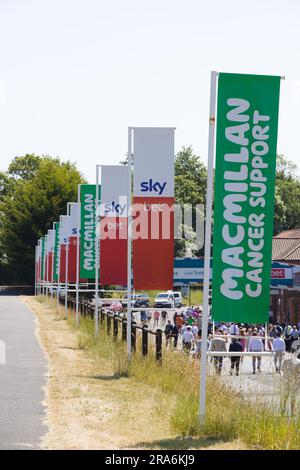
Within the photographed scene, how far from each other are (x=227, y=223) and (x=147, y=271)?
7969 millimetres

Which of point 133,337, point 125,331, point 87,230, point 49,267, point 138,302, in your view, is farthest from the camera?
point 138,302

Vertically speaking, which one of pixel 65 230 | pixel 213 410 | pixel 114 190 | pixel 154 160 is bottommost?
pixel 213 410

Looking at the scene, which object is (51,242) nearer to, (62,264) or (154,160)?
(62,264)

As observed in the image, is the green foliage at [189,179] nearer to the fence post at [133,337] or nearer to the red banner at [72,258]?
the red banner at [72,258]

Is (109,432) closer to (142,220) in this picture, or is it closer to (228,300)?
(228,300)

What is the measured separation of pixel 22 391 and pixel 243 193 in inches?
256

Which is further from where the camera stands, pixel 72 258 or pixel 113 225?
pixel 72 258

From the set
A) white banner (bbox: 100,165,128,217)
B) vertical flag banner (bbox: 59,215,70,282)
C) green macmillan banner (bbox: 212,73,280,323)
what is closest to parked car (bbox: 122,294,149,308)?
vertical flag banner (bbox: 59,215,70,282)

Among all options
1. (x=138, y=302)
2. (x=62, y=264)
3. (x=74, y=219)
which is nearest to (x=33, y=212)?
(x=138, y=302)

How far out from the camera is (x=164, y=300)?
78062 mm

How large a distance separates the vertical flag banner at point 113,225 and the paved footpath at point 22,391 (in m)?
2.85

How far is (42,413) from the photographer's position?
14297mm

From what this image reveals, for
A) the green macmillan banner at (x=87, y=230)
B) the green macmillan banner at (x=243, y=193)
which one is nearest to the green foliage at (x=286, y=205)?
the green macmillan banner at (x=87, y=230)

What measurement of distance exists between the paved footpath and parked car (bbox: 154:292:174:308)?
41.9m
